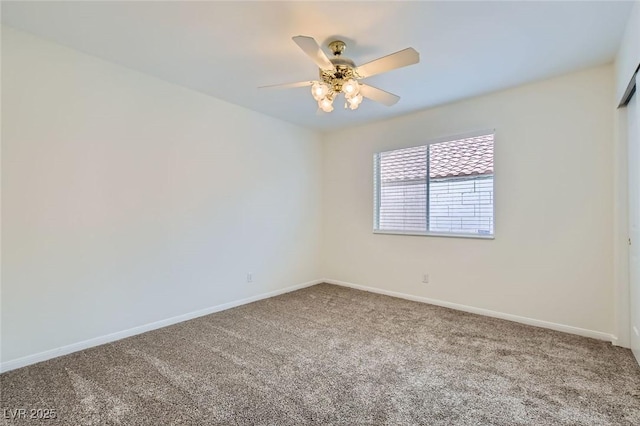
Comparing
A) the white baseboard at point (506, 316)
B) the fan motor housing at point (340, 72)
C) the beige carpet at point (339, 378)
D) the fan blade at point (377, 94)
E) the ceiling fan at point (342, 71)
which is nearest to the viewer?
the beige carpet at point (339, 378)

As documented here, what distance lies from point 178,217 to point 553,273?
12.9 ft

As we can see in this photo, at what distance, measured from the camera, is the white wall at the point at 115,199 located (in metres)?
2.29

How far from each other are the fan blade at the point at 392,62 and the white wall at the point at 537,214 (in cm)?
193

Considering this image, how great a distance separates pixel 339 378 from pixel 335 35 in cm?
253

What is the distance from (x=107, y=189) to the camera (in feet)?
8.93

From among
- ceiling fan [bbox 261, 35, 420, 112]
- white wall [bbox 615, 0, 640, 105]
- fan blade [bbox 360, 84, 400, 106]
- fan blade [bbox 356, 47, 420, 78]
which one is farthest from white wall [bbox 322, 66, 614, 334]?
fan blade [bbox 356, 47, 420, 78]

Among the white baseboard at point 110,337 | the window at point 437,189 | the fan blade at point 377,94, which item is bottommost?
the white baseboard at point 110,337

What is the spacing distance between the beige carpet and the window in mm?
1242

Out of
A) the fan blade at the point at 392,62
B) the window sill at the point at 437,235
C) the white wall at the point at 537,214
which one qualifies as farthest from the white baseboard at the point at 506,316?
the fan blade at the point at 392,62

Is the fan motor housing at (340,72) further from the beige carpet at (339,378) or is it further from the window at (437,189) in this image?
the beige carpet at (339,378)

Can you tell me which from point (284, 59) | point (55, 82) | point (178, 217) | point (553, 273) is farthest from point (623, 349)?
point (55, 82)

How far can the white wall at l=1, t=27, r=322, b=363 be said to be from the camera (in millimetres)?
Answer: 2293

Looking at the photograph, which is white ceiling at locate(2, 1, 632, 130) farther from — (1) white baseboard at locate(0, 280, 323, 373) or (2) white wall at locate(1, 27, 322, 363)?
(1) white baseboard at locate(0, 280, 323, 373)

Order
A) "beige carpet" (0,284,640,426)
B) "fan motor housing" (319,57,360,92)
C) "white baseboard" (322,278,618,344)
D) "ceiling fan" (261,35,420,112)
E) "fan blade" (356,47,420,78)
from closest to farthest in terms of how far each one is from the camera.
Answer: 1. "beige carpet" (0,284,640,426)
2. "fan blade" (356,47,420,78)
3. "ceiling fan" (261,35,420,112)
4. "fan motor housing" (319,57,360,92)
5. "white baseboard" (322,278,618,344)
